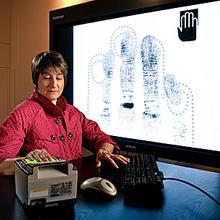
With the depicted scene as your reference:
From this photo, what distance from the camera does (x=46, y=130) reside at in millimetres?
1311

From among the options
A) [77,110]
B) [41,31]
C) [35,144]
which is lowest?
[35,144]

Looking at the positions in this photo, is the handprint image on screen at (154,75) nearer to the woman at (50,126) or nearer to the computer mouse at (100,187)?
the woman at (50,126)

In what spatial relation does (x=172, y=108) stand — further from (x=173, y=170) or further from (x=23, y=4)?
(x=23, y=4)

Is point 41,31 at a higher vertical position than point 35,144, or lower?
higher

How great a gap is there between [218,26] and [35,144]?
0.90 meters

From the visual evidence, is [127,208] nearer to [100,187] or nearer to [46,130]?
[100,187]

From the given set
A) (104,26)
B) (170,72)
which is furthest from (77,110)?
(170,72)

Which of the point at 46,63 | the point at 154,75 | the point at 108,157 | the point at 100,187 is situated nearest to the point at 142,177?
the point at 100,187

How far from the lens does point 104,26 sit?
1.44m

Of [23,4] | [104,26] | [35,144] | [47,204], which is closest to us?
[47,204]

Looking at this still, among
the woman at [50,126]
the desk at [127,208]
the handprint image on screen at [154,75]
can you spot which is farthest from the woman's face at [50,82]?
the desk at [127,208]

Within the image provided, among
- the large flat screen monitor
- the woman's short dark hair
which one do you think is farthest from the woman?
the large flat screen monitor

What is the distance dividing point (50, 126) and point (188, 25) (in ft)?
2.45

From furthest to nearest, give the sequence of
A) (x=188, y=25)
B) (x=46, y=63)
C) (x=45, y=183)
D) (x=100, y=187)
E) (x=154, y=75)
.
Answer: (x=46, y=63), (x=154, y=75), (x=188, y=25), (x=100, y=187), (x=45, y=183)
